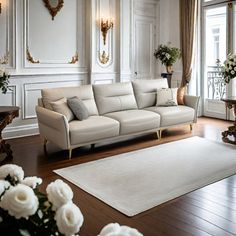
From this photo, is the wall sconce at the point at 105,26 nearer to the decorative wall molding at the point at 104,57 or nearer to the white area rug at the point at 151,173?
the decorative wall molding at the point at 104,57

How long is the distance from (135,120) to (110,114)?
17.2 inches

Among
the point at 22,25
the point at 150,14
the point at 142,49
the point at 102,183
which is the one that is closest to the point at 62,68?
the point at 22,25

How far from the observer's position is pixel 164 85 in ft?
19.7

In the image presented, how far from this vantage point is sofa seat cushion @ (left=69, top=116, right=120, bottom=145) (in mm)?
4188

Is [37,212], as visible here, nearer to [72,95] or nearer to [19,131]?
[72,95]

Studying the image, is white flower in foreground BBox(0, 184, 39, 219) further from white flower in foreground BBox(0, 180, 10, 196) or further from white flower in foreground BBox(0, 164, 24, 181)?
white flower in foreground BBox(0, 164, 24, 181)

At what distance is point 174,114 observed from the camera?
5367 mm

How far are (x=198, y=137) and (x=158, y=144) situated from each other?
2.68 feet

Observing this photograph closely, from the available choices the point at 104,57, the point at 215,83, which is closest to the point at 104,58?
the point at 104,57

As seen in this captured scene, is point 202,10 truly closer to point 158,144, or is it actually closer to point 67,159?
point 158,144

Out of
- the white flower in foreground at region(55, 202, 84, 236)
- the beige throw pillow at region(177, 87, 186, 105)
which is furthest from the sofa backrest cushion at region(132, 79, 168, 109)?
the white flower in foreground at region(55, 202, 84, 236)

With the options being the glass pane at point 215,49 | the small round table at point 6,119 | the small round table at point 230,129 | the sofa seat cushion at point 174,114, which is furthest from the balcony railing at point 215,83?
the small round table at point 6,119

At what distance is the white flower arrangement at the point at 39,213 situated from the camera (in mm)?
778

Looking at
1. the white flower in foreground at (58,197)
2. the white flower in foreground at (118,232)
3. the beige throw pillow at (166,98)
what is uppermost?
the beige throw pillow at (166,98)
